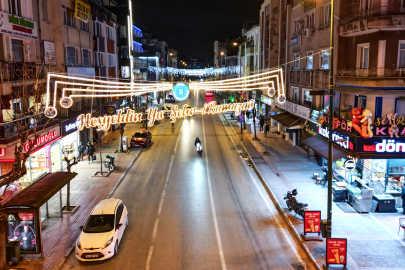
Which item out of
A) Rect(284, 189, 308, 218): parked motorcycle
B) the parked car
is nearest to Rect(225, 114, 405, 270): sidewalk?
Rect(284, 189, 308, 218): parked motorcycle

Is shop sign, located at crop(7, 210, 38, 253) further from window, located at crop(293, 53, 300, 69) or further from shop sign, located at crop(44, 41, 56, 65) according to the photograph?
window, located at crop(293, 53, 300, 69)

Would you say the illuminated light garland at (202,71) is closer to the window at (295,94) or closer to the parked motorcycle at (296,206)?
the window at (295,94)

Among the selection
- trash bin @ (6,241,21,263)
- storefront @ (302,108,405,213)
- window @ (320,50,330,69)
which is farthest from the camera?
window @ (320,50,330,69)

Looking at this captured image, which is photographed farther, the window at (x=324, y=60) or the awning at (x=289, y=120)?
the awning at (x=289, y=120)

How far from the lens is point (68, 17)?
28.2 m

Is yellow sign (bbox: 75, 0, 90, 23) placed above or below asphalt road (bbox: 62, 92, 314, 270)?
above

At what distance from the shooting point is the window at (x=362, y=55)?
19984mm

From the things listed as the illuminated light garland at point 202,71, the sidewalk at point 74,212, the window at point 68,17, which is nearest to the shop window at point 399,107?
the sidewalk at point 74,212

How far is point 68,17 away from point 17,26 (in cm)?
883

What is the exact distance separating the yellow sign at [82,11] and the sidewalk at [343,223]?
18.9 meters

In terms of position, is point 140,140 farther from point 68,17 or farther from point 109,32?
point 109,32

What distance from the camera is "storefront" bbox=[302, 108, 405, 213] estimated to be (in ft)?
57.0

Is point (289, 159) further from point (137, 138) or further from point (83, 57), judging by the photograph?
point (83, 57)

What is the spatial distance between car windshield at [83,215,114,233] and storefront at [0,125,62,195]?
660 cm
